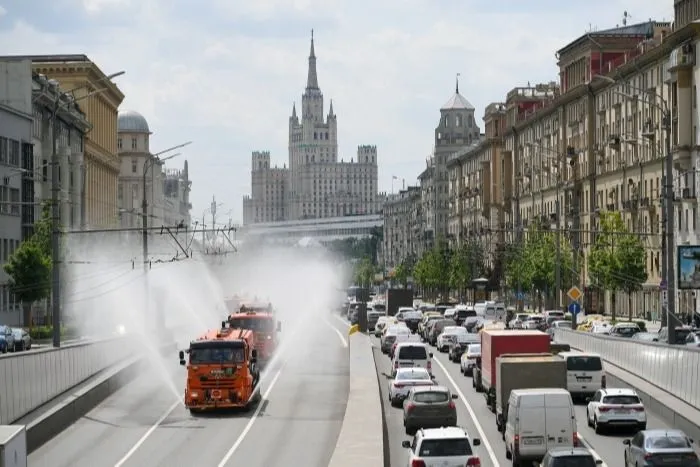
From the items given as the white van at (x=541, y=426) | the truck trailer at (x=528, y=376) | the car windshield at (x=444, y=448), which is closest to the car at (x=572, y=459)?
the car windshield at (x=444, y=448)

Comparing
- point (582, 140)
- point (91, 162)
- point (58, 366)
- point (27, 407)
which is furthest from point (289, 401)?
point (91, 162)

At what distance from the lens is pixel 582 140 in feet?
408

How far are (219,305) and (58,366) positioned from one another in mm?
59607

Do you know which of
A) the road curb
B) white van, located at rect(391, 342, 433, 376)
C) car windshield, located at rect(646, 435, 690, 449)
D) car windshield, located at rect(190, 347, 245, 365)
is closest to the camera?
car windshield, located at rect(646, 435, 690, 449)

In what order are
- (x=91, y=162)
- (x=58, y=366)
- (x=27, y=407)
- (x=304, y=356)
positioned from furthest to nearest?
(x=91, y=162) → (x=304, y=356) → (x=58, y=366) → (x=27, y=407)

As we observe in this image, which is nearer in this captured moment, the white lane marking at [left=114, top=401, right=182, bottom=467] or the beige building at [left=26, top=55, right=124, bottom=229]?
the white lane marking at [left=114, top=401, right=182, bottom=467]

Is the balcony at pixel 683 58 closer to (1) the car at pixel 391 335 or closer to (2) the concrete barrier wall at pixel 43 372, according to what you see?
(1) the car at pixel 391 335

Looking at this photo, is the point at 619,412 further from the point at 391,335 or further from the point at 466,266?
the point at 466,266

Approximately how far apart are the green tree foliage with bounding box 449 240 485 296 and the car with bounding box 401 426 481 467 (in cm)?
12356

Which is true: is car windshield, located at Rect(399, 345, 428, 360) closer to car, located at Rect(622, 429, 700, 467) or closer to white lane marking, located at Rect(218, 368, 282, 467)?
white lane marking, located at Rect(218, 368, 282, 467)

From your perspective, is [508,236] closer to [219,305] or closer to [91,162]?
[91,162]

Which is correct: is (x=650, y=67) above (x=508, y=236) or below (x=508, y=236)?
above

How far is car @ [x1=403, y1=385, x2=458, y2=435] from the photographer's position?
3788 cm

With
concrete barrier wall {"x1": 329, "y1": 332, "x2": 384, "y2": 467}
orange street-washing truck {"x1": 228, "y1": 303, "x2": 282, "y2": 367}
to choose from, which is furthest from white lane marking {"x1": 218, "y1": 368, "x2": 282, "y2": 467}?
orange street-washing truck {"x1": 228, "y1": 303, "x2": 282, "y2": 367}
